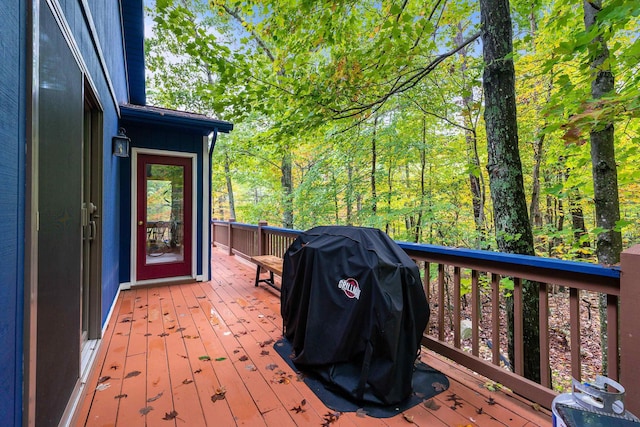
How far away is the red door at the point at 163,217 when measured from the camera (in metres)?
4.28

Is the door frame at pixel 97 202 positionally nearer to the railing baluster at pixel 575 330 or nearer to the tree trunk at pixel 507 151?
the railing baluster at pixel 575 330

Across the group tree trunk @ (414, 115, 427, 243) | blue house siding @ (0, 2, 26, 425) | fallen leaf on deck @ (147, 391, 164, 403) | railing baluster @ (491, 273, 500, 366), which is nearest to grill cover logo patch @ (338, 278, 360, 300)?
railing baluster @ (491, 273, 500, 366)

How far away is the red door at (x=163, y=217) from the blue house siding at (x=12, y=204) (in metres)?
3.63

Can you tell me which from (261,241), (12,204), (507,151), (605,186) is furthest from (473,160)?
(12,204)

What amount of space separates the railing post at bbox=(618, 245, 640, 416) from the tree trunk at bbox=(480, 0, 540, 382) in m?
1.55

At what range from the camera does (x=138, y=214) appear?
4254 mm

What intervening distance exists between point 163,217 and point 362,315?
383cm

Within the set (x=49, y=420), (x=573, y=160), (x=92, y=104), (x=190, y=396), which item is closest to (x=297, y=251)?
(x=190, y=396)

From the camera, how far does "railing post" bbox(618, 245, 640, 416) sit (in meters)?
1.24

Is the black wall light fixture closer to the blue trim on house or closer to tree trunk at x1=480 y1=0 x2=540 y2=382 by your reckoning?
the blue trim on house

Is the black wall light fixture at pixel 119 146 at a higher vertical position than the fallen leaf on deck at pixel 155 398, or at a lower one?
higher

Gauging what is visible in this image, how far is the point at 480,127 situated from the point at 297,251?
554 cm

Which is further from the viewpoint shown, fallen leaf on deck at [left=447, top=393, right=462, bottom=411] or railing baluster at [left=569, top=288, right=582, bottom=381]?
fallen leaf on deck at [left=447, top=393, right=462, bottom=411]

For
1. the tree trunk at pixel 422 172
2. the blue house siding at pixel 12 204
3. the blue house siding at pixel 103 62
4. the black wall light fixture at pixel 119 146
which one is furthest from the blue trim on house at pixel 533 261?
the tree trunk at pixel 422 172
